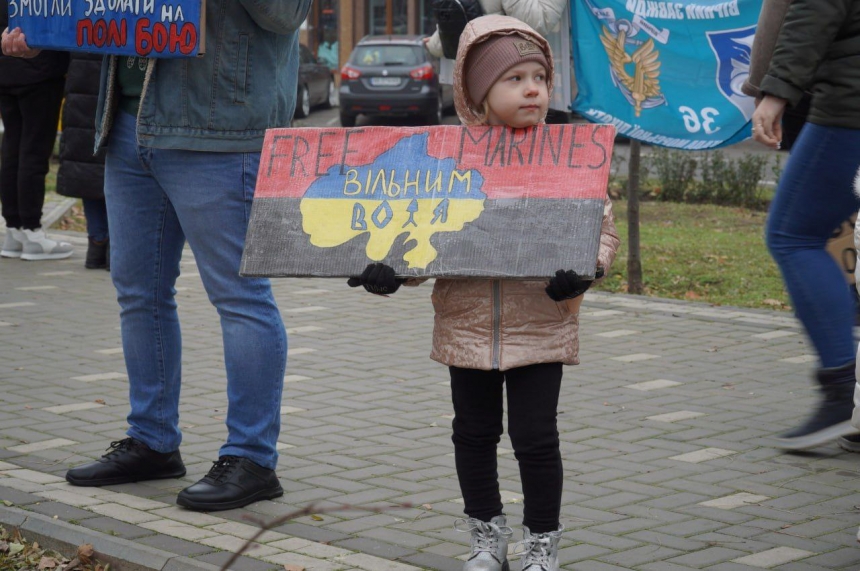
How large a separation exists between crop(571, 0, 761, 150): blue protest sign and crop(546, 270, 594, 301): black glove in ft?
15.2

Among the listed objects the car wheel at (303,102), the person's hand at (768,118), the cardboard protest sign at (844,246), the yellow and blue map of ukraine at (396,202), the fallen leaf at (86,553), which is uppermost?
the car wheel at (303,102)

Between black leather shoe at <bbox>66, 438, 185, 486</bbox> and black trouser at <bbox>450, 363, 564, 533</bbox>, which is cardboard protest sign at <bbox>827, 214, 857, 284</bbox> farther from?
black leather shoe at <bbox>66, 438, 185, 486</bbox>

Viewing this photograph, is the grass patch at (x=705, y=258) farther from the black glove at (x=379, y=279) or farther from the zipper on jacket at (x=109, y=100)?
the black glove at (x=379, y=279)

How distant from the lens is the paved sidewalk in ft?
12.9

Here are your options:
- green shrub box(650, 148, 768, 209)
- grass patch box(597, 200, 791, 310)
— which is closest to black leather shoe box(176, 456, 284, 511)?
grass patch box(597, 200, 791, 310)

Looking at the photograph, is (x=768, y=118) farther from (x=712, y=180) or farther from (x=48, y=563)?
(x=712, y=180)

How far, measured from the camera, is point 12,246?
9930 mm

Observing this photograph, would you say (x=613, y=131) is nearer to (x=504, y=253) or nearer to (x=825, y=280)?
(x=504, y=253)

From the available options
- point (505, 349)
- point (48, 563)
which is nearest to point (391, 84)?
point (48, 563)

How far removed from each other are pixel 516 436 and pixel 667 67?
4.90 m

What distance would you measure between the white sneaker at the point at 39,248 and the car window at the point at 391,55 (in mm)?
18876

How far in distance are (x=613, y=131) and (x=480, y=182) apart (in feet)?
1.30

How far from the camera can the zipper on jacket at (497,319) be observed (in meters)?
3.60

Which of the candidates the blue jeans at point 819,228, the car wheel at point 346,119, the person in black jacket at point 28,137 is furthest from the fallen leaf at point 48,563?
the car wheel at point 346,119
